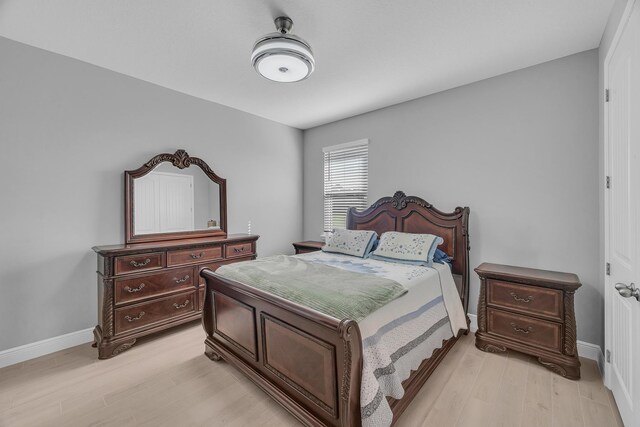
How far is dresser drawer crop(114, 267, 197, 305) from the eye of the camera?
262cm

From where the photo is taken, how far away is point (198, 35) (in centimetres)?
226

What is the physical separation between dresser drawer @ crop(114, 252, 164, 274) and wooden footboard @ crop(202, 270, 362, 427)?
2.57 feet

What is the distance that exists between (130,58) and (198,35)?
2.85 feet

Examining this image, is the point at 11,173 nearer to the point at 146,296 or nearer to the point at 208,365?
the point at 146,296

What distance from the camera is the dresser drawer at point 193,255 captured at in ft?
9.67

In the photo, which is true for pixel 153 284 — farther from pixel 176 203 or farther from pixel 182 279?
pixel 176 203

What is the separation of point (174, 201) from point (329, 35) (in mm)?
2466

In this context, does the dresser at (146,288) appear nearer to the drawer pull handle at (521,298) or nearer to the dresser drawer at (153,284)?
the dresser drawer at (153,284)

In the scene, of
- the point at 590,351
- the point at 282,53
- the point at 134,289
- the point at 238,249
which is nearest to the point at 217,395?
the point at 134,289

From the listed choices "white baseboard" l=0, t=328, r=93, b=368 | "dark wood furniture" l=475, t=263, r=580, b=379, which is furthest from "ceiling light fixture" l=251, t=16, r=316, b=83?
"white baseboard" l=0, t=328, r=93, b=368

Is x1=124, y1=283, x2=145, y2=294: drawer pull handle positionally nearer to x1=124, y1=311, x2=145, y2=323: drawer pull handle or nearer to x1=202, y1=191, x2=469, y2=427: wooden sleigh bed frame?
x1=124, y1=311, x2=145, y2=323: drawer pull handle

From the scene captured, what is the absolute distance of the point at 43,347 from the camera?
8.35 feet

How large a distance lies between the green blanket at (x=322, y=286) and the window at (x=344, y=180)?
178 cm

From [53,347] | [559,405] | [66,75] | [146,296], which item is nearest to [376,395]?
[559,405]
